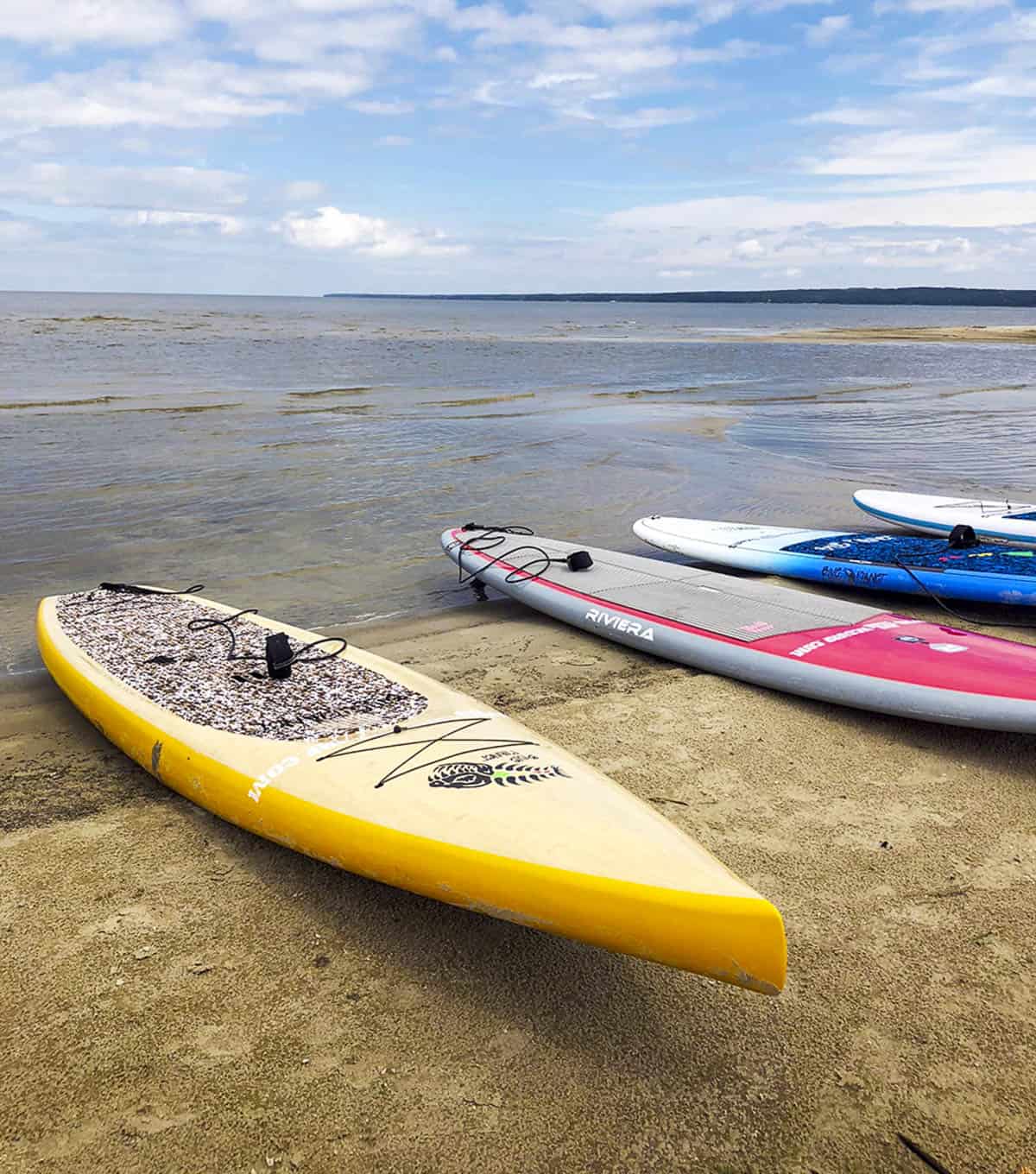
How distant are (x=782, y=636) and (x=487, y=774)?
264 centimetres

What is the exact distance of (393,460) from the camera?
13.3m

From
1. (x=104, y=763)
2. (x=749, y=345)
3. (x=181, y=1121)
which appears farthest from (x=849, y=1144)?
(x=749, y=345)

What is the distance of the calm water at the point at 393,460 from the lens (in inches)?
327

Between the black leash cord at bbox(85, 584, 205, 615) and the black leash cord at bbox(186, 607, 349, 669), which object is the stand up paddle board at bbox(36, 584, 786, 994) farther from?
the black leash cord at bbox(85, 584, 205, 615)

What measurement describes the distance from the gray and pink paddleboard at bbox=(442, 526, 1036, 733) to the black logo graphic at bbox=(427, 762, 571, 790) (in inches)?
82.1

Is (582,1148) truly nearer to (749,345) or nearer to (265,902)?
(265,902)

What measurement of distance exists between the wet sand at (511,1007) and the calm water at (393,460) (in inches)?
132

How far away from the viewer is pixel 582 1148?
2.27m

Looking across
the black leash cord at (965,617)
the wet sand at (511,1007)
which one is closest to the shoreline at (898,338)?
the black leash cord at (965,617)

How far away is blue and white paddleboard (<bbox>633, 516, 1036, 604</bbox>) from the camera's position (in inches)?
252

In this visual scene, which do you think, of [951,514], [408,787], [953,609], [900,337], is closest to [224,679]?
[408,787]

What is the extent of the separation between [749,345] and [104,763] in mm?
46481

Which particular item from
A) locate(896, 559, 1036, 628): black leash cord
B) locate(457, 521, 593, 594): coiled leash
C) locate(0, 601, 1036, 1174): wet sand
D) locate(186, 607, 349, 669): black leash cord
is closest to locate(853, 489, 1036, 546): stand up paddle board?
locate(896, 559, 1036, 628): black leash cord

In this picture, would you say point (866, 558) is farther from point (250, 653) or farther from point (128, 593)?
point (128, 593)
